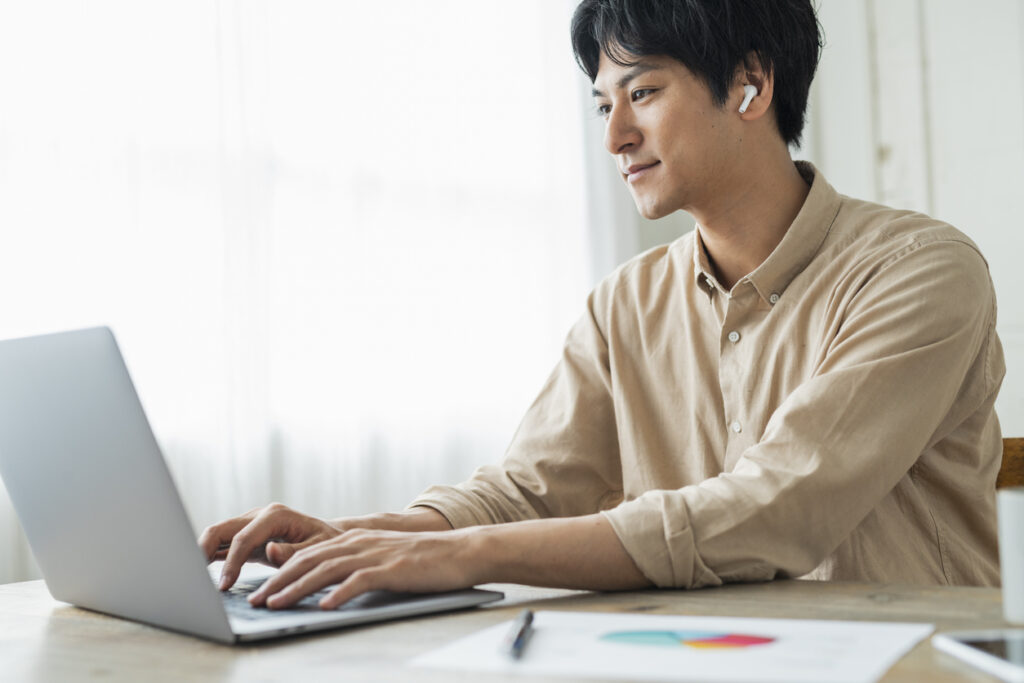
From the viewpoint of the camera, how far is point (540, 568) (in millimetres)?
901

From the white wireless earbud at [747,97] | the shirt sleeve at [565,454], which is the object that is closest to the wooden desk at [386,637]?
the shirt sleeve at [565,454]

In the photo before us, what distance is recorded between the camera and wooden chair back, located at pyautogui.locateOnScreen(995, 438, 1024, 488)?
4.20ft

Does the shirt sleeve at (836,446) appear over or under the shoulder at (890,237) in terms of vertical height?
under

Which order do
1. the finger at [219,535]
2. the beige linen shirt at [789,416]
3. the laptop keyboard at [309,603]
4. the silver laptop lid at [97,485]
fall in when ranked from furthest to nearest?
the finger at [219,535]
the beige linen shirt at [789,416]
the laptop keyboard at [309,603]
the silver laptop lid at [97,485]

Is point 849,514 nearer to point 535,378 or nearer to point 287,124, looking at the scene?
point 287,124

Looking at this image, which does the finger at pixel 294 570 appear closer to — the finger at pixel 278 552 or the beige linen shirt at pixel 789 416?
the finger at pixel 278 552

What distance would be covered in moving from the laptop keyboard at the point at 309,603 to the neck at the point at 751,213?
29.3 inches

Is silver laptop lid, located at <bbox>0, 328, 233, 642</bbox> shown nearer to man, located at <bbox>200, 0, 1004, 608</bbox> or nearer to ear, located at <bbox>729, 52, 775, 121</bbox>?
man, located at <bbox>200, 0, 1004, 608</bbox>

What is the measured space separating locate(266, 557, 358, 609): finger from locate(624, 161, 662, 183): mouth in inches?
30.0

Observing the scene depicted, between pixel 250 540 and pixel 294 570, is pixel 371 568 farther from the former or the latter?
pixel 250 540

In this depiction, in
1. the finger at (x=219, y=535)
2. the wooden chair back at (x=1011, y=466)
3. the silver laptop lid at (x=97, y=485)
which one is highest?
the silver laptop lid at (x=97, y=485)

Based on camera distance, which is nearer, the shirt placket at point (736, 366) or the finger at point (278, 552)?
the finger at point (278, 552)

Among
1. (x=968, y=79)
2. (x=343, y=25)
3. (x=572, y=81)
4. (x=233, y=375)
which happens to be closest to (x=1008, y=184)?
(x=968, y=79)

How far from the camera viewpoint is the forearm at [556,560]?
35.3 inches
